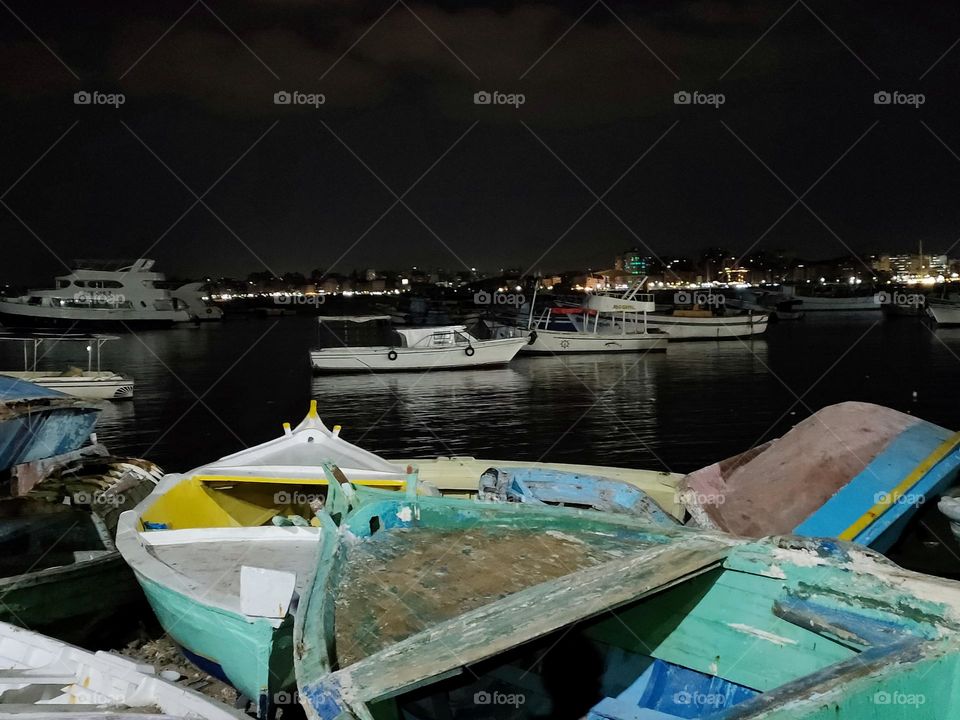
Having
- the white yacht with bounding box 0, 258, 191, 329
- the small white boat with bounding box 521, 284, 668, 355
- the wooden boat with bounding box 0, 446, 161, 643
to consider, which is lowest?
the wooden boat with bounding box 0, 446, 161, 643

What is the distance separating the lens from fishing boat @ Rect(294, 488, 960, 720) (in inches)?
137

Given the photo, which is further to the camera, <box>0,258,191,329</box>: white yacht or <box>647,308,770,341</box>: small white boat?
<box>0,258,191,329</box>: white yacht

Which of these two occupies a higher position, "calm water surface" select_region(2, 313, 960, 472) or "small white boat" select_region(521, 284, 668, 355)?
"small white boat" select_region(521, 284, 668, 355)

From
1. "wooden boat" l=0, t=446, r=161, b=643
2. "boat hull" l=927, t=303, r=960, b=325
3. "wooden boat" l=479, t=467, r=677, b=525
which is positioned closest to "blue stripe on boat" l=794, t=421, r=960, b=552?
"wooden boat" l=479, t=467, r=677, b=525

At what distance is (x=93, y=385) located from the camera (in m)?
27.9

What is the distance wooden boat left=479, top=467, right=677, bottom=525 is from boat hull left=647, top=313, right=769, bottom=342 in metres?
49.4

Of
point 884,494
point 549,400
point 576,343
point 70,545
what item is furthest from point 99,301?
point 884,494

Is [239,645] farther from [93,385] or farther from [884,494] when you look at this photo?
[93,385]

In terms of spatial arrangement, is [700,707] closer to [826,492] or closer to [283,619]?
[283,619]

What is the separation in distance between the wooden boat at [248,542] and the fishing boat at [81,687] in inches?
24.0

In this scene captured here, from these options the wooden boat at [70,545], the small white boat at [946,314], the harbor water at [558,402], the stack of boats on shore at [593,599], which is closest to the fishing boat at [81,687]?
the stack of boats on shore at [593,599]

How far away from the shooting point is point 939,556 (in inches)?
331

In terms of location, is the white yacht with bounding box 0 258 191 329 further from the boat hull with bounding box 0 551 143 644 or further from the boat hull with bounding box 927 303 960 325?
the boat hull with bounding box 0 551 143 644

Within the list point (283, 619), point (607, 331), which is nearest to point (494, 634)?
point (283, 619)
